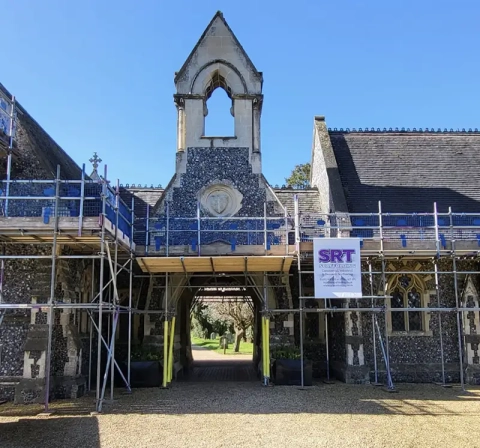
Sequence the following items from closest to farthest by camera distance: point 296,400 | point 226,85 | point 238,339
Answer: point 296,400 → point 226,85 → point 238,339

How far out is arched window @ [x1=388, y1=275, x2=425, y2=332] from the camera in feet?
53.4

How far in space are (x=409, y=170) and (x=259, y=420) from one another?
12161 millimetres

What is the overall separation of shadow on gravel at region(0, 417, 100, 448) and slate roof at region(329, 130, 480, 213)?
34.7 ft

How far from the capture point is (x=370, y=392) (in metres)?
13.5

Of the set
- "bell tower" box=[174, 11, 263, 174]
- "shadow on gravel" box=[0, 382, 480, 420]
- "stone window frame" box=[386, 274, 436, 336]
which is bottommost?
"shadow on gravel" box=[0, 382, 480, 420]

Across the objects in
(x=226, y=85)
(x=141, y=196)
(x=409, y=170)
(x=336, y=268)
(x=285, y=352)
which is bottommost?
(x=285, y=352)

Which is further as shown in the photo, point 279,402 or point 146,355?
point 146,355

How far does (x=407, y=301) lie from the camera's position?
16.5m

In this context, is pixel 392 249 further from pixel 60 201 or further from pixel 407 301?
pixel 60 201

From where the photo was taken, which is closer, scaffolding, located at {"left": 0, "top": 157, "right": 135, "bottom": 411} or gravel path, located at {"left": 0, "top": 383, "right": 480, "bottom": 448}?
gravel path, located at {"left": 0, "top": 383, "right": 480, "bottom": 448}

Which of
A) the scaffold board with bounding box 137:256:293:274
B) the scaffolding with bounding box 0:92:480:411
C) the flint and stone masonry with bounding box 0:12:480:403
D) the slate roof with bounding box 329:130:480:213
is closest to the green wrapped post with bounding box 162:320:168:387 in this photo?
the scaffolding with bounding box 0:92:480:411

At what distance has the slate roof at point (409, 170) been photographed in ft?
58.2

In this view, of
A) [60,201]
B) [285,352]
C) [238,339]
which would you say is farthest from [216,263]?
[238,339]

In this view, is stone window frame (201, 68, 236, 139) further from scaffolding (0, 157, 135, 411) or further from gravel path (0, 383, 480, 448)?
gravel path (0, 383, 480, 448)
